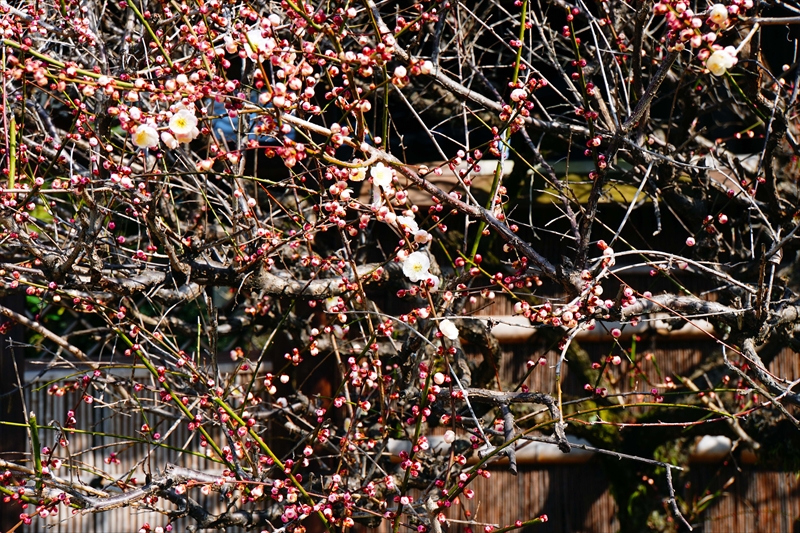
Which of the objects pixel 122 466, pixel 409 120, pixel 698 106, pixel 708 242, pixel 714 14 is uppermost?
pixel 409 120

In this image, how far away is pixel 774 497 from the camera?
12.6ft

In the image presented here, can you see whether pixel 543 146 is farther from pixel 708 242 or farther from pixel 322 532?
pixel 322 532

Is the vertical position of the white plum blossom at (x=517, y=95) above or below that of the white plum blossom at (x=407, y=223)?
above

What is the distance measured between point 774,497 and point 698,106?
226cm

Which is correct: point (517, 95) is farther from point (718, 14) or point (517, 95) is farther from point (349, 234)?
point (349, 234)

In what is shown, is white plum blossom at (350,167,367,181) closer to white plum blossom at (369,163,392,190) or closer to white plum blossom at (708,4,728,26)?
white plum blossom at (369,163,392,190)

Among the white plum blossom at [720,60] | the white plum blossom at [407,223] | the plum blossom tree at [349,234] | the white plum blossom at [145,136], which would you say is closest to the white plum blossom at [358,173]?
the plum blossom tree at [349,234]

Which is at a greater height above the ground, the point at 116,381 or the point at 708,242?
the point at 708,242

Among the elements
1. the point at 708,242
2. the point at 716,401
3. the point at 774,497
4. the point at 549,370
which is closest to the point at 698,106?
the point at 708,242

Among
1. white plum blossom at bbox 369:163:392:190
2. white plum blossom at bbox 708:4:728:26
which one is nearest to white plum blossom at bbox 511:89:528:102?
white plum blossom at bbox 369:163:392:190

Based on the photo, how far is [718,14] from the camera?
1.66 meters

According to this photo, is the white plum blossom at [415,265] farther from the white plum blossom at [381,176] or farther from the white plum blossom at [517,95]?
the white plum blossom at [517,95]

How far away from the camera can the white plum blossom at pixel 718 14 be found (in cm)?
165

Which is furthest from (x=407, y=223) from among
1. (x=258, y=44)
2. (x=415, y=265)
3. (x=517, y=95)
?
(x=258, y=44)
